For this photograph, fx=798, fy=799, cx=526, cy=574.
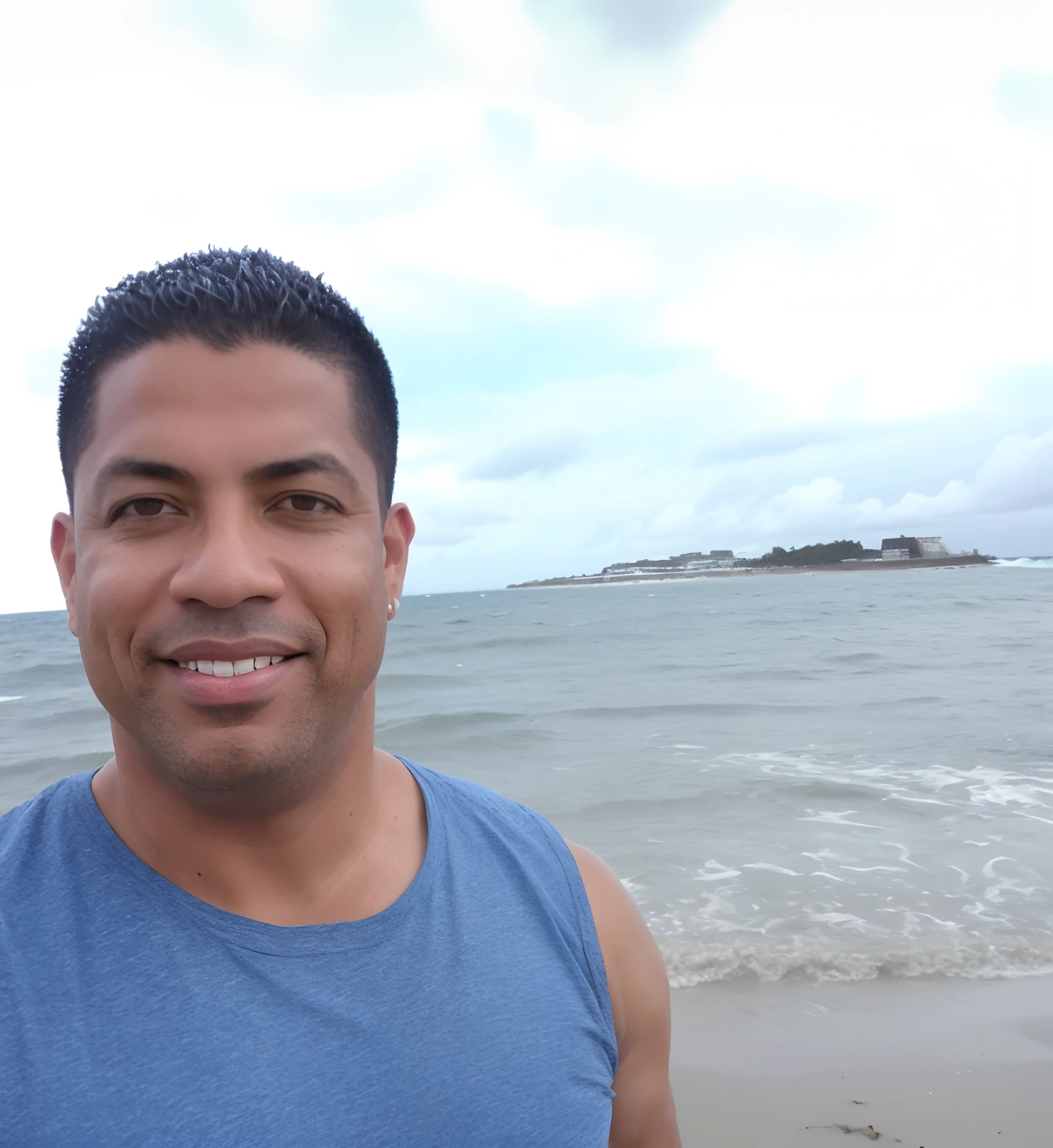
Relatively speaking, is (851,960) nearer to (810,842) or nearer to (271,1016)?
(810,842)

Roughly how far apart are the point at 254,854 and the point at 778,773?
7.46m

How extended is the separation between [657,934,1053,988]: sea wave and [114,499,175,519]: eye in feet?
12.0

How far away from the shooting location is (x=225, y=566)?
1273mm

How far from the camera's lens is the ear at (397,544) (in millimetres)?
1673

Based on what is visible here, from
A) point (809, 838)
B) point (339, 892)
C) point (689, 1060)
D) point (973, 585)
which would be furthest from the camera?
point (973, 585)

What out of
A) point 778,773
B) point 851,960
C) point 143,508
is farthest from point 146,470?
point 778,773

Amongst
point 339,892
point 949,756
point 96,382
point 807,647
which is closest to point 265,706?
point 339,892

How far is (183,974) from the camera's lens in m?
1.18

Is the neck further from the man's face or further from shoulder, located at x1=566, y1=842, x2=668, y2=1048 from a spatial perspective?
shoulder, located at x1=566, y1=842, x2=668, y2=1048

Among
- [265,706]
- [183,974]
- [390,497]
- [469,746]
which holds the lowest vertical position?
[469,746]

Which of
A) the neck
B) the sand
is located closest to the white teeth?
the neck

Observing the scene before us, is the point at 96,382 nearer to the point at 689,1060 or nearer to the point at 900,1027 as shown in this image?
the point at 689,1060

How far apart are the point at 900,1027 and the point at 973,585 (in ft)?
187

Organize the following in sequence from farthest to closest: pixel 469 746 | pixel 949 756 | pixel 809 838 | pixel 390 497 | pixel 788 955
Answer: pixel 469 746 → pixel 949 756 → pixel 809 838 → pixel 788 955 → pixel 390 497
